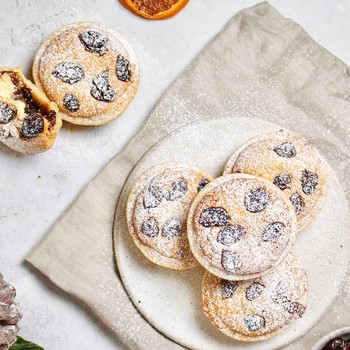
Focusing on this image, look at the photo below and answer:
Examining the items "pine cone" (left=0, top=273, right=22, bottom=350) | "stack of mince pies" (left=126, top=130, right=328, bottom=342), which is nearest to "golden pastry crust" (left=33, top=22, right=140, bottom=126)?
"stack of mince pies" (left=126, top=130, right=328, bottom=342)

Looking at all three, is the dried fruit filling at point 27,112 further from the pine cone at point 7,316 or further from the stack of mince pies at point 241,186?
the pine cone at point 7,316

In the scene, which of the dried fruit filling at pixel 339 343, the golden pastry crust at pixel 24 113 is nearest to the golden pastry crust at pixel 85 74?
the golden pastry crust at pixel 24 113

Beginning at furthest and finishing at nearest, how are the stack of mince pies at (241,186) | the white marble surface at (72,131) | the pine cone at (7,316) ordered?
the white marble surface at (72,131) → the stack of mince pies at (241,186) → the pine cone at (7,316)

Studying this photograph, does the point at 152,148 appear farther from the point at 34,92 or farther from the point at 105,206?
the point at 34,92

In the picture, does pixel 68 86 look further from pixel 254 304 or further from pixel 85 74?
pixel 254 304

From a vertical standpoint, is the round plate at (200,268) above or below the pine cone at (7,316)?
above

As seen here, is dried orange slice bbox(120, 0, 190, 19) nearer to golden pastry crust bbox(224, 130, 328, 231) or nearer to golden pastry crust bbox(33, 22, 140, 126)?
golden pastry crust bbox(33, 22, 140, 126)
